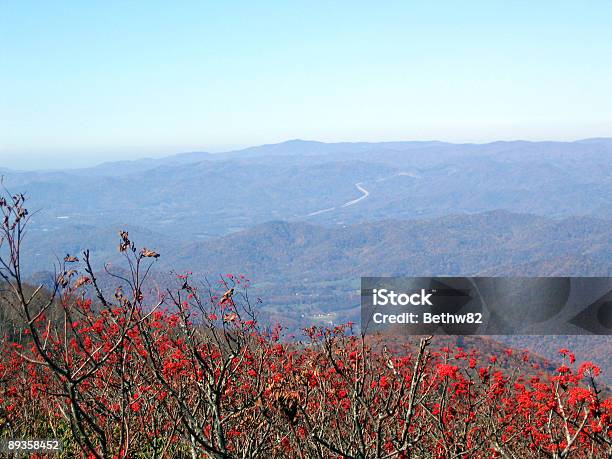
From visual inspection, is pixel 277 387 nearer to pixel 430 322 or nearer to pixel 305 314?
pixel 430 322

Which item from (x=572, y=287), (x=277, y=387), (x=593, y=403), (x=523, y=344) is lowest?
(x=523, y=344)

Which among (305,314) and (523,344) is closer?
(523,344)

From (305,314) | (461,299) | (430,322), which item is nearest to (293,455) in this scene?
(430,322)

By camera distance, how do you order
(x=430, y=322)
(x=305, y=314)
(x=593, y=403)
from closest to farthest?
(x=593, y=403)
(x=430, y=322)
(x=305, y=314)

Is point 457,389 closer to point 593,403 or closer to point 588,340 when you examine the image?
point 593,403

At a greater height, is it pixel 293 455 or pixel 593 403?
pixel 593 403

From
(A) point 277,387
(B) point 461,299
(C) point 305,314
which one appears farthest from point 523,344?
(A) point 277,387

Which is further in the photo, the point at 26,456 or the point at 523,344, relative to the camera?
the point at 523,344

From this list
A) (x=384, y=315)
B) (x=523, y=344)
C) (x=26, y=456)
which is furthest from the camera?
(x=523, y=344)

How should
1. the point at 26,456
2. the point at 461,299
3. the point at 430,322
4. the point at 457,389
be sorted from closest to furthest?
the point at 26,456, the point at 457,389, the point at 430,322, the point at 461,299

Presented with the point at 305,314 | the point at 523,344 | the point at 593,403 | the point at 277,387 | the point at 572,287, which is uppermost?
the point at 277,387
